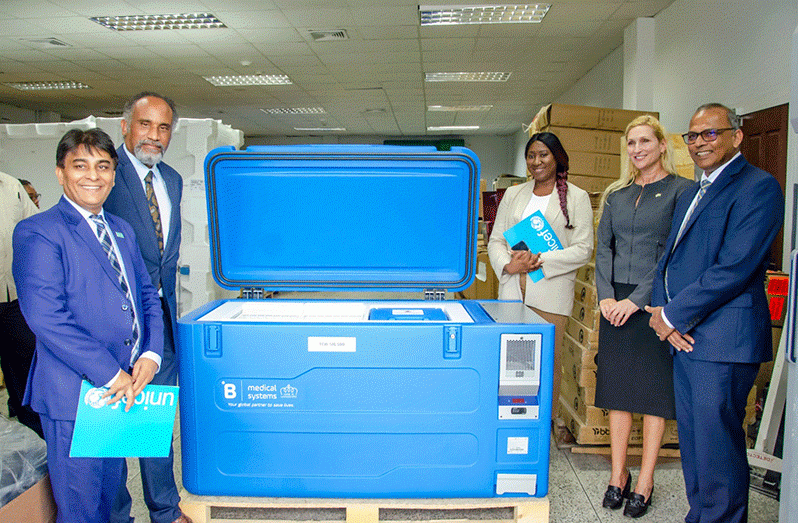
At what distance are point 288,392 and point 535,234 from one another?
116cm

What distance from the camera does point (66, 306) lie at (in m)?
1.32

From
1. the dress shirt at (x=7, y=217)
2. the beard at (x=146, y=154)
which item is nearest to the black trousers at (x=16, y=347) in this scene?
the dress shirt at (x=7, y=217)

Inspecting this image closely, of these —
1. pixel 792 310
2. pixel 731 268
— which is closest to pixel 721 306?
pixel 731 268

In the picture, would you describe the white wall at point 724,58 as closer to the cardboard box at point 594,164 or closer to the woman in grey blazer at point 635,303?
the cardboard box at point 594,164

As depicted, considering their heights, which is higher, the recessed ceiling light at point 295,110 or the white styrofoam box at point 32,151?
the recessed ceiling light at point 295,110

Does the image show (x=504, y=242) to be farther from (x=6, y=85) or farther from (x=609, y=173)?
(x=6, y=85)

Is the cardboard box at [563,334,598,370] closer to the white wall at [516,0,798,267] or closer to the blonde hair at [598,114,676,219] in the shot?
the blonde hair at [598,114,676,219]

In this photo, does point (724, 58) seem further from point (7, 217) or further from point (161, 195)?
point (7, 217)

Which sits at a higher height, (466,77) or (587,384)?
(466,77)

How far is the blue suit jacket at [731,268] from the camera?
1541 millimetres

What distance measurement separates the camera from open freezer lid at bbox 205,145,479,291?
1.60 metres

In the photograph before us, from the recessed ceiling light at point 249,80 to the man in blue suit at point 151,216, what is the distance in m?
7.10

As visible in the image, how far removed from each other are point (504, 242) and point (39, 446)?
190 centimetres

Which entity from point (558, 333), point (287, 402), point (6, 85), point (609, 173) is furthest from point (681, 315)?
point (6, 85)
